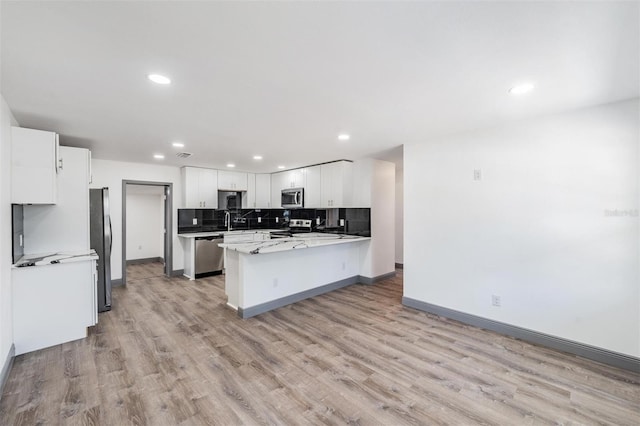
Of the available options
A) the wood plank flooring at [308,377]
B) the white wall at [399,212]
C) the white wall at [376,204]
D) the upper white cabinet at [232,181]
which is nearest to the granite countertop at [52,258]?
the wood plank flooring at [308,377]

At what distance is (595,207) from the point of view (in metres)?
2.58

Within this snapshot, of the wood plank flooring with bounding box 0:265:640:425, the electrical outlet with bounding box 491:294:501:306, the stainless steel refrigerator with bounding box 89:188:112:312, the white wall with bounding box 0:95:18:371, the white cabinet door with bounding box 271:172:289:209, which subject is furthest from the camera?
the white cabinet door with bounding box 271:172:289:209

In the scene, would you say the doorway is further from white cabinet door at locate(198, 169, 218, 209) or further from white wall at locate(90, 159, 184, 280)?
white cabinet door at locate(198, 169, 218, 209)

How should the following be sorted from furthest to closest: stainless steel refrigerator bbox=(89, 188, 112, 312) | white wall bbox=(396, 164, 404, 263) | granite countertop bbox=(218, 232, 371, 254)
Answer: white wall bbox=(396, 164, 404, 263) < stainless steel refrigerator bbox=(89, 188, 112, 312) < granite countertop bbox=(218, 232, 371, 254)

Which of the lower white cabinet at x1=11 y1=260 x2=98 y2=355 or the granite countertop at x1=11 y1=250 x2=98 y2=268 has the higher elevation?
the granite countertop at x1=11 y1=250 x2=98 y2=268

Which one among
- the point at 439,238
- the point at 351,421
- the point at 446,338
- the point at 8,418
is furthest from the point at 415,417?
the point at 8,418

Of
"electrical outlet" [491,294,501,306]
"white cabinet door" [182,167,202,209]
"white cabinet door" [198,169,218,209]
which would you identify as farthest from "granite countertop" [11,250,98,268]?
"electrical outlet" [491,294,501,306]

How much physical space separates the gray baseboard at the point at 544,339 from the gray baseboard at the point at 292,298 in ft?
5.02

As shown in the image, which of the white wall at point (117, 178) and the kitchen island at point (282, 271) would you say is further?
the white wall at point (117, 178)

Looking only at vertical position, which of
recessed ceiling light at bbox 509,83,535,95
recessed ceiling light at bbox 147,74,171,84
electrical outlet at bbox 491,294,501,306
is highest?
recessed ceiling light at bbox 147,74,171,84

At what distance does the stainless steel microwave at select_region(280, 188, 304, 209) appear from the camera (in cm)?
584

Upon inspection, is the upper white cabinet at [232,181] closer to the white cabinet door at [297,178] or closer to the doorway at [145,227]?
the white cabinet door at [297,178]

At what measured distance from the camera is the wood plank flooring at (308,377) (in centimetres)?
189

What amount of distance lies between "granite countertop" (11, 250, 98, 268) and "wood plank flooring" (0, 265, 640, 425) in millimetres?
877
